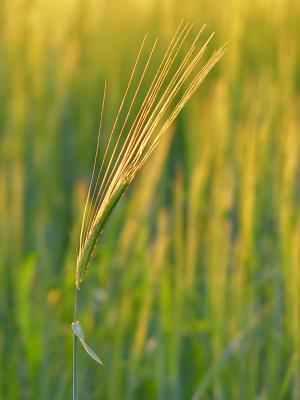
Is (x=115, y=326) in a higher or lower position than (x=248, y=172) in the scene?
lower

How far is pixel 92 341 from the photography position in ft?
4.61

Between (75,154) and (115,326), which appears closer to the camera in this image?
(115,326)

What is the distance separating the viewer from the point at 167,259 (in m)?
1.56

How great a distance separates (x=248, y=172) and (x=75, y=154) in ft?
3.73

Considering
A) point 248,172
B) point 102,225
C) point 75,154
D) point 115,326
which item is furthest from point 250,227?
point 75,154

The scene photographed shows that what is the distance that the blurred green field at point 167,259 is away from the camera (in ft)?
4.38

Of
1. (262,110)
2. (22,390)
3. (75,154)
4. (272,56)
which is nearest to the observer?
(22,390)

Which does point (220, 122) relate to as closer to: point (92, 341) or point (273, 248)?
point (273, 248)

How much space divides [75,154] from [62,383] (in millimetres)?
1157

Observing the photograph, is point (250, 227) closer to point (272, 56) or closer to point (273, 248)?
point (273, 248)

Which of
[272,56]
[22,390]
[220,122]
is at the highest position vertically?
[272,56]

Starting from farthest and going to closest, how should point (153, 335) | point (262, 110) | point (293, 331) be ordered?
point (262, 110) → point (153, 335) → point (293, 331)

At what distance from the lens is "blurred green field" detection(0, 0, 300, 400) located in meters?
1.33

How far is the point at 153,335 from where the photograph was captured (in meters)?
1.57
